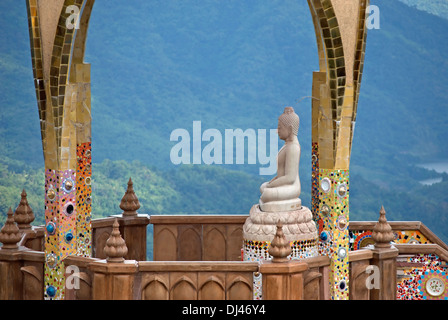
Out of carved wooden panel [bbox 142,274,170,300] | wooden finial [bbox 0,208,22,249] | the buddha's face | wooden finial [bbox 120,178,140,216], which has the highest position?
the buddha's face

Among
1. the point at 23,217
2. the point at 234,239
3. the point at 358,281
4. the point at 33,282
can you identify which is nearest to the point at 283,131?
the point at 358,281

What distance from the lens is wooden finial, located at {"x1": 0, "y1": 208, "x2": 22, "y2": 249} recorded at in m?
10.3

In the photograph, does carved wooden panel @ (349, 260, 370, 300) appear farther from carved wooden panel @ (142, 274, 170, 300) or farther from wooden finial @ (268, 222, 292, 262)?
carved wooden panel @ (142, 274, 170, 300)

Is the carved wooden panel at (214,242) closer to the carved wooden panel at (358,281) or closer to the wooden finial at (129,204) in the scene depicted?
the wooden finial at (129,204)

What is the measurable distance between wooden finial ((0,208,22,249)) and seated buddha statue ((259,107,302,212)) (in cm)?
326

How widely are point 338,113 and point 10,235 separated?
456 cm

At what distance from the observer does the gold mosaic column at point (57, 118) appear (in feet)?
32.1

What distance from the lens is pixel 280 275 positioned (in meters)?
8.95

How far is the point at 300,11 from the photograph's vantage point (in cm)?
3362

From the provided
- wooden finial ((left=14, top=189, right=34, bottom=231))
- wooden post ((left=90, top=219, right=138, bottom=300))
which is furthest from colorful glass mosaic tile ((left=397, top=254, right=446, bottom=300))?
wooden finial ((left=14, top=189, right=34, bottom=231))

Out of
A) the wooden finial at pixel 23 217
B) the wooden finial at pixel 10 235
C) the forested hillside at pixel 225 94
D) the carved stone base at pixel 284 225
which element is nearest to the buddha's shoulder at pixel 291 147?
the carved stone base at pixel 284 225
